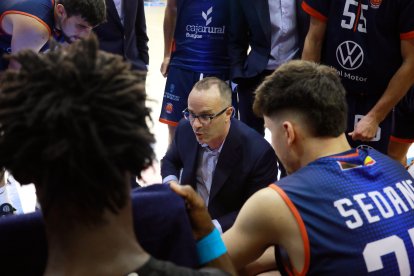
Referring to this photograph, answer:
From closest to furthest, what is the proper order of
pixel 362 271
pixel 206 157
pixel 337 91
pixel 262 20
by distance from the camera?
pixel 362 271 → pixel 337 91 → pixel 206 157 → pixel 262 20

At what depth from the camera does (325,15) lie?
267cm

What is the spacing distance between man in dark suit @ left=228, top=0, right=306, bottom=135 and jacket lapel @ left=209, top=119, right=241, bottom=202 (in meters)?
0.75

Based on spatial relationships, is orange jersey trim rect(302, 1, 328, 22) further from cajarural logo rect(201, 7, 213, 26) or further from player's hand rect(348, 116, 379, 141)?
cajarural logo rect(201, 7, 213, 26)

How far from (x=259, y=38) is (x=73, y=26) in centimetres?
104

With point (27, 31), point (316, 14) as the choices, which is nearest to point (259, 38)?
point (316, 14)

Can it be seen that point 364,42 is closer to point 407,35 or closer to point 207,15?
point 407,35

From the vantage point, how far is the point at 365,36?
2.56 metres

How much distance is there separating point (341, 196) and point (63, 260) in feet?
2.65

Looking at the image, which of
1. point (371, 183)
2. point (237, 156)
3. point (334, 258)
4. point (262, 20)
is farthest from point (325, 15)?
point (334, 258)

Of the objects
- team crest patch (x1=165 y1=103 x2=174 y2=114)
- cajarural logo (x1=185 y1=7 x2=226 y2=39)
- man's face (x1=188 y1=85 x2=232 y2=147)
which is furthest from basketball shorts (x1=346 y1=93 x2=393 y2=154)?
team crest patch (x1=165 y1=103 x2=174 y2=114)

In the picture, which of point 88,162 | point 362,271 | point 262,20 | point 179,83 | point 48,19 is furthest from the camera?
point 179,83

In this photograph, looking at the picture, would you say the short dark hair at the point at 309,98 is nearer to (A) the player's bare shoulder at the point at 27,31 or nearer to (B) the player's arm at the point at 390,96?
(B) the player's arm at the point at 390,96

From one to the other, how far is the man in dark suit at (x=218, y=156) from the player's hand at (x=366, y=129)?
16.7 inches

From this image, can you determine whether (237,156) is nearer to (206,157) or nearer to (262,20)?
(206,157)
